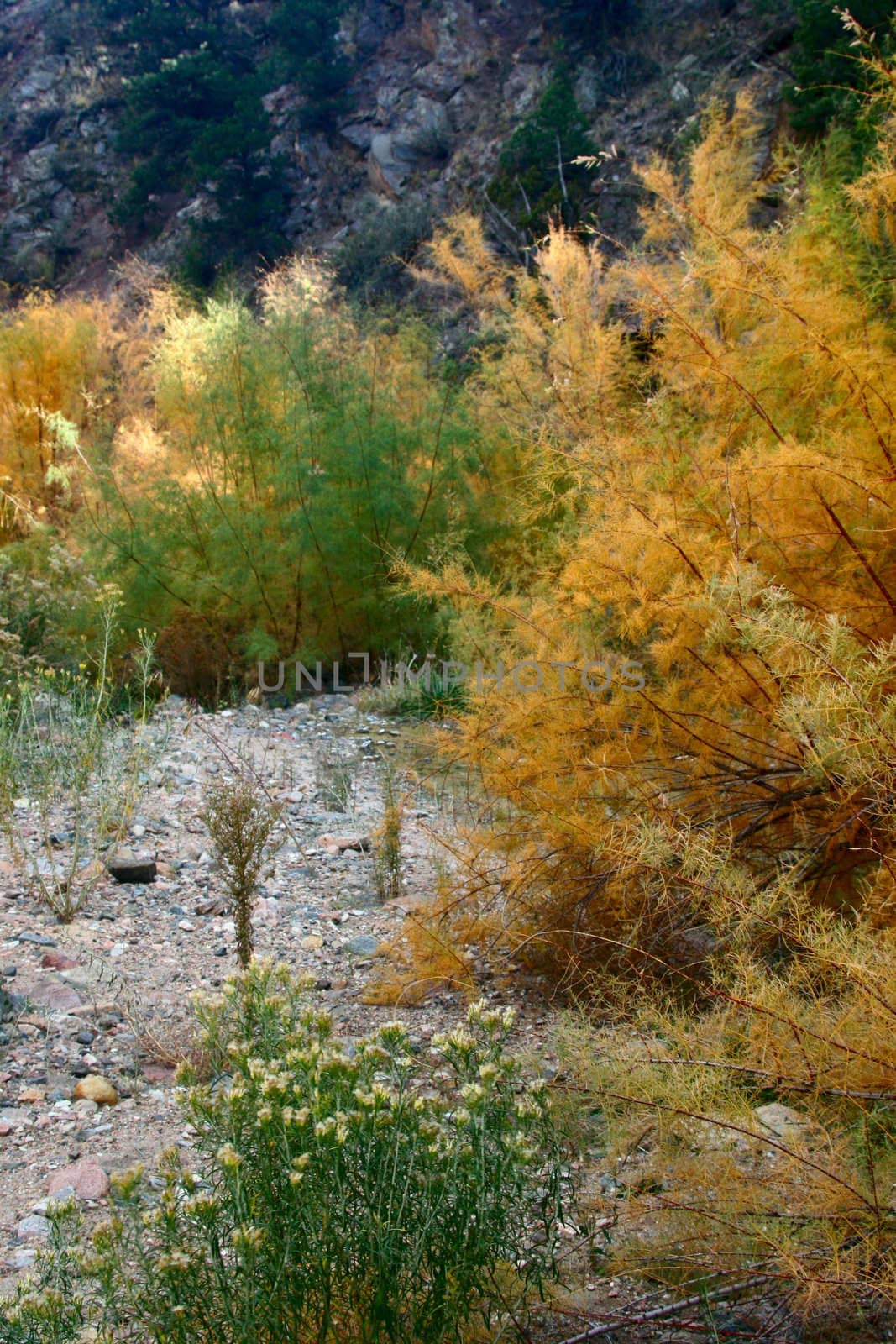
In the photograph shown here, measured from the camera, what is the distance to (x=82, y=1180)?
2119 mm

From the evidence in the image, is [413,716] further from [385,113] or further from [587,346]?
[385,113]

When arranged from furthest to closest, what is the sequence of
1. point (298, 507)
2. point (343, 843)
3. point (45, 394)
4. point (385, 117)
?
point (385, 117) < point (45, 394) < point (298, 507) < point (343, 843)

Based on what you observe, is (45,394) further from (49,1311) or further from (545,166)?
(49,1311)

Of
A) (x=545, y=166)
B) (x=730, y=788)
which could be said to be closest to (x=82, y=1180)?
(x=730, y=788)

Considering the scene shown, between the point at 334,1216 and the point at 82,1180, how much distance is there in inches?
36.5

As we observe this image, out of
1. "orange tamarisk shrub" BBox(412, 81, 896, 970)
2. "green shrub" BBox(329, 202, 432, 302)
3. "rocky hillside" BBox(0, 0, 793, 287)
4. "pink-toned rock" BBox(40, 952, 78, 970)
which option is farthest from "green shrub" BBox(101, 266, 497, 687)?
"green shrub" BBox(329, 202, 432, 302)

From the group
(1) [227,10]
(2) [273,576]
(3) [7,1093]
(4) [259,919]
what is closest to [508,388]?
(2) [273,576]

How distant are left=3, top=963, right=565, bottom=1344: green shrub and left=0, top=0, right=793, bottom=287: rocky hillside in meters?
14.9

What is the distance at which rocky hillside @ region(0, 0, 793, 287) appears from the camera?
56.6 feet

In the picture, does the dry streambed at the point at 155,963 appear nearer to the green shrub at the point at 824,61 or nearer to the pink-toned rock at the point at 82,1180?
the pink-toned rock at the point at 82,1180

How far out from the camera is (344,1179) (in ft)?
4.84

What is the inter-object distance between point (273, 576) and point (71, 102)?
75.5ft

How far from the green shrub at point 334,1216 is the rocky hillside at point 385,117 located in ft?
49.0

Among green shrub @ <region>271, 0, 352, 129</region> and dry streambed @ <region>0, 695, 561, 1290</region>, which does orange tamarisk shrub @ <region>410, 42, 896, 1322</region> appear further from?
green shrub @ <region>271, 0, 352, 129</region>
